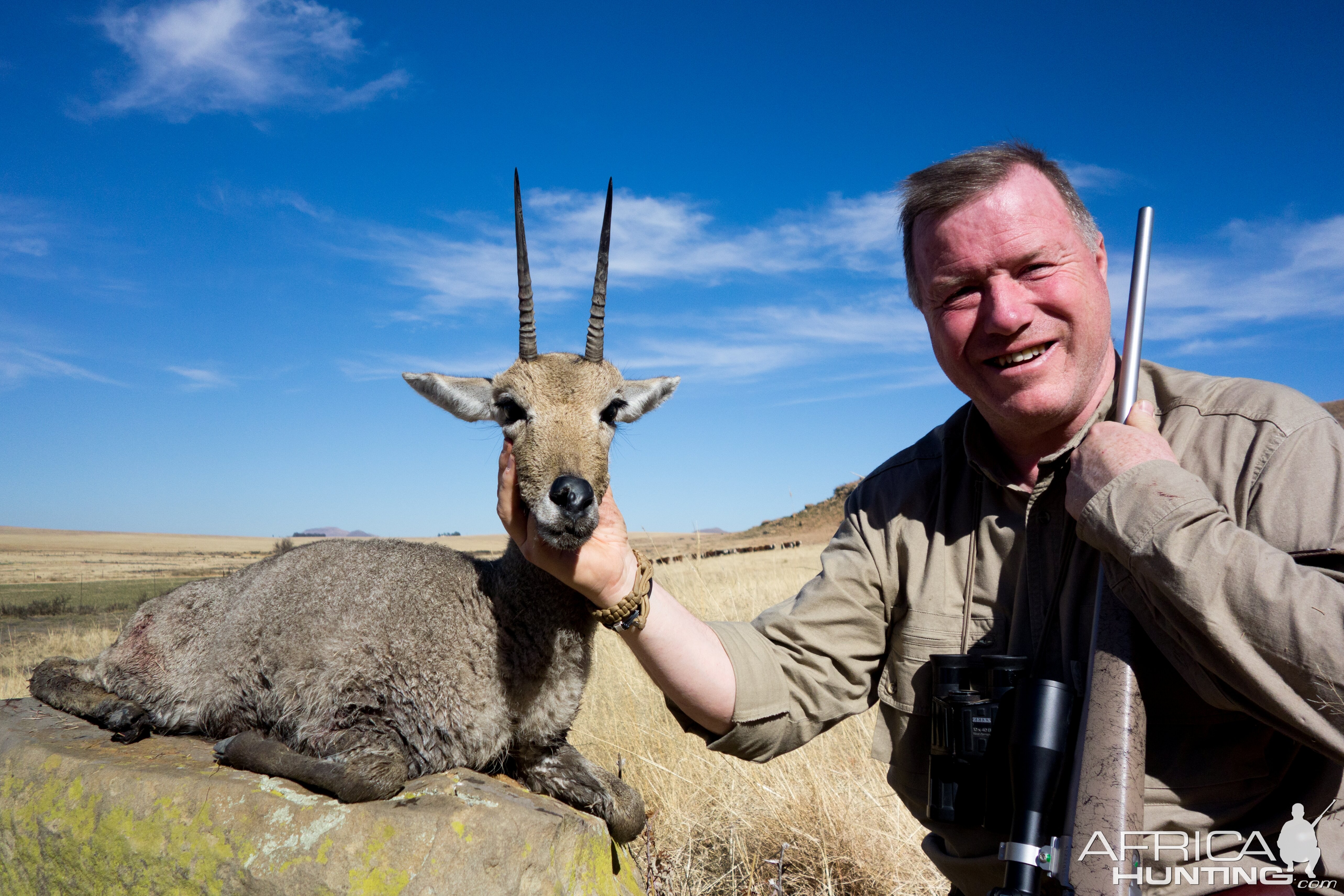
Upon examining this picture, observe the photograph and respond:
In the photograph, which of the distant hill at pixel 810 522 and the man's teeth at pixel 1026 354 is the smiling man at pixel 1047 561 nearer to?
the man's teeth at pixel 1026 354

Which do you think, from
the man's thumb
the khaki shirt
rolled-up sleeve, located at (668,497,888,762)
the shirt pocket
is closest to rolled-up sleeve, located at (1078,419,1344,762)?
the khaki shirt

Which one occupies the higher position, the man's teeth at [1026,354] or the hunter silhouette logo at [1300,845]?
the man's teeth at [1026,354]

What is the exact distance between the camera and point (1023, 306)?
122 inches

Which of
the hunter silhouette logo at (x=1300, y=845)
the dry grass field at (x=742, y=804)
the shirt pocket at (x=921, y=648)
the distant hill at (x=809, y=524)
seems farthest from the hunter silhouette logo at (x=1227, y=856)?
the distant hill at (x=809, y=524)

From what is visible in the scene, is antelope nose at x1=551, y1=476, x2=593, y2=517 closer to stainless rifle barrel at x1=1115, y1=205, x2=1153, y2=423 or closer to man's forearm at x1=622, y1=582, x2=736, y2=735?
man's forearm at x1=622, y1=582, x2=736, y2=735

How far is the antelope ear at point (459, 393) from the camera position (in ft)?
13.9

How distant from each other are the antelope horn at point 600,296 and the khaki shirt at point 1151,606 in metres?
1.59

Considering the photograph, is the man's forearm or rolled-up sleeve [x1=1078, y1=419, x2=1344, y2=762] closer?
rolled-up sleeve [x1=1078, y1=419, x2=1344, y2=762]

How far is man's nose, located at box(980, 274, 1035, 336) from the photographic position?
121 inches

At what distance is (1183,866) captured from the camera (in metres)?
2.67

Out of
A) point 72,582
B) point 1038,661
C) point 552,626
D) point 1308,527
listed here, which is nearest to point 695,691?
point 552,626

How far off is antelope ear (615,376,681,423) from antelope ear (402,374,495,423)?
2.36ft

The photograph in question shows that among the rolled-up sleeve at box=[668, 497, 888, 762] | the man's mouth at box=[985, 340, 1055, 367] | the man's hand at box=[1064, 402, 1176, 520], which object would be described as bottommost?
the rolled-up sleeve at box=[668, 497, 888, 762]

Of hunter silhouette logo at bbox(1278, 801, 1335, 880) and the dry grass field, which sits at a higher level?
hunter silhouette logo at bbox(1278, 801, 1335, 880)
